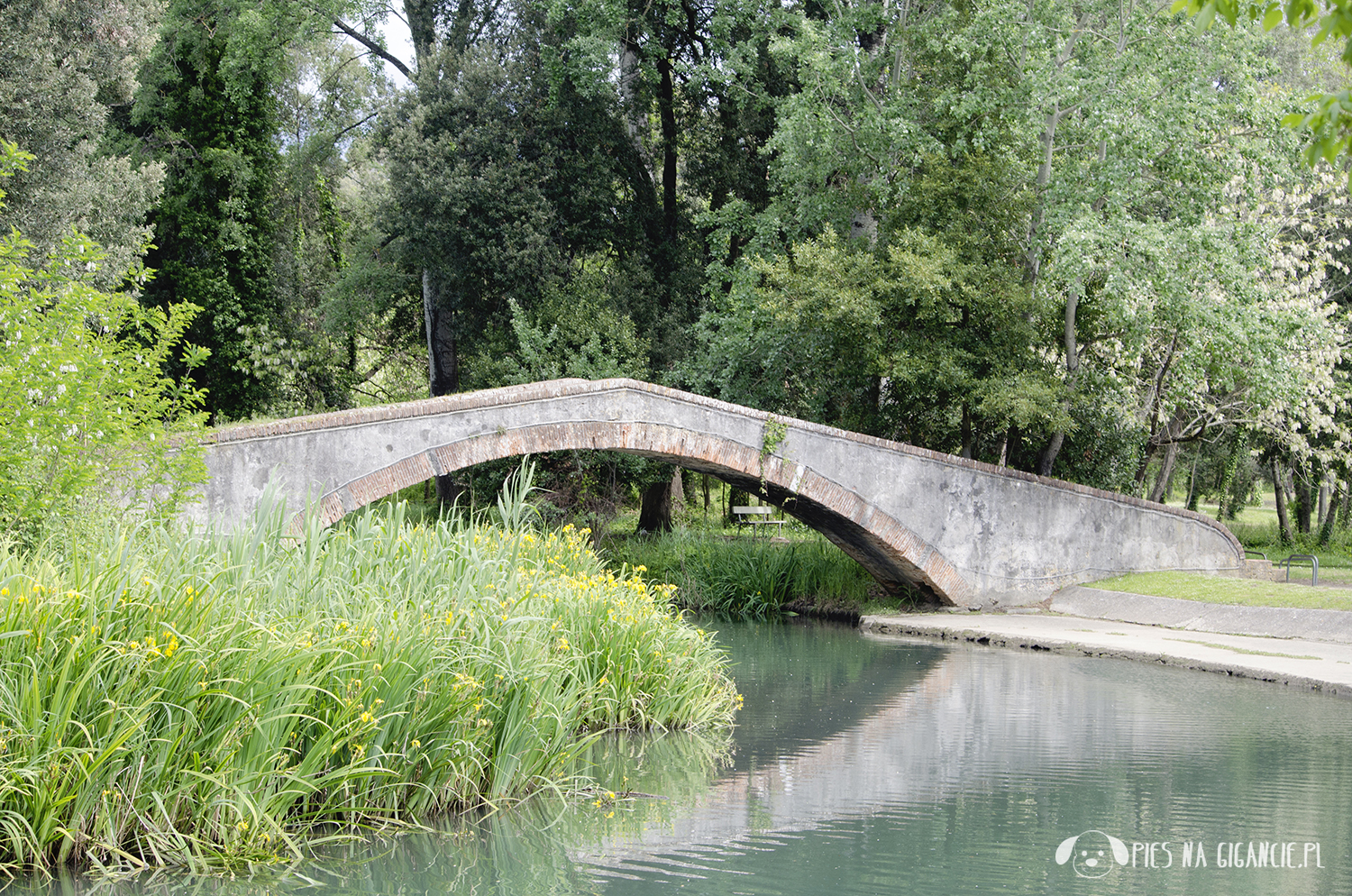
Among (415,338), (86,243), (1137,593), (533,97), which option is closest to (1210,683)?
(1137,593)

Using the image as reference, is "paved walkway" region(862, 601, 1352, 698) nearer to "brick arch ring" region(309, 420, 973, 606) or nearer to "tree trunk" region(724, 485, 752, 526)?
"brick arch ring" region(309, 420, 973, 606)

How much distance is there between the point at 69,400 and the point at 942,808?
5808 mm

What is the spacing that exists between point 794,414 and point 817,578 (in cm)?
263

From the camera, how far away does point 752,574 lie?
58.7 feet

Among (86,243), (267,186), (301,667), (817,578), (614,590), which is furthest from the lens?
(267,186)

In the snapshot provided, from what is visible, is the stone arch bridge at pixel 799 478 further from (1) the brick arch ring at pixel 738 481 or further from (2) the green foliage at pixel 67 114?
(2) the green foliage at pixel 67 114

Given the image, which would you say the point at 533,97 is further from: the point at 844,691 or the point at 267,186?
the point at 844,691

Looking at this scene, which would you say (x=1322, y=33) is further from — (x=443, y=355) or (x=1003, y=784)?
(x=443, y=355)

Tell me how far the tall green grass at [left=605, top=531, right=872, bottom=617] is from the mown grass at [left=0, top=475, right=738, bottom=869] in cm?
992

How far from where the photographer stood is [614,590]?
920 cm

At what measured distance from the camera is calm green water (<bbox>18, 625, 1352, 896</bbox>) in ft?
18.2

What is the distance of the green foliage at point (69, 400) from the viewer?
714 centimetres

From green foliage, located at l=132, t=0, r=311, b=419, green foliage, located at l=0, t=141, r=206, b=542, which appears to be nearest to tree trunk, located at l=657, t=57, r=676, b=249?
green foliage, located at l=132, t=0, r=311, b=419

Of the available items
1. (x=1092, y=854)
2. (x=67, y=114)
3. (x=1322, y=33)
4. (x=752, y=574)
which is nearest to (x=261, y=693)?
(x=1092, y=854)
